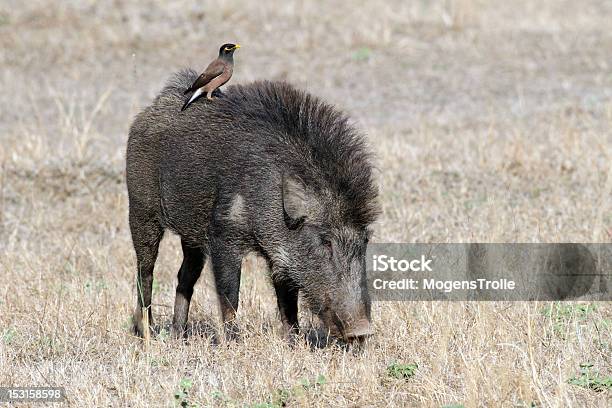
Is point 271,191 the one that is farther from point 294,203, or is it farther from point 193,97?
point 193,97

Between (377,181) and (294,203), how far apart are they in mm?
4335

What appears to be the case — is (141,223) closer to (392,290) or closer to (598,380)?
(392,290)

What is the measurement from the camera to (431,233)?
8.84 meters

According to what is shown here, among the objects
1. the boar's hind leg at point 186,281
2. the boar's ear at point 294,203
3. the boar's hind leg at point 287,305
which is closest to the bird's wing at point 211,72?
the boar's ear at point 294,203

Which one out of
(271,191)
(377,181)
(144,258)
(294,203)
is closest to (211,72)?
(271,191)

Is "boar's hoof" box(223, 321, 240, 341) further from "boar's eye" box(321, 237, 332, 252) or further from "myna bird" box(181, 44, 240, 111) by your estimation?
"myna bird" box(181, 44, 240, 111)

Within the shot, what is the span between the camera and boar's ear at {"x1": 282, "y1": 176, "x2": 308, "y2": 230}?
5.99 meters

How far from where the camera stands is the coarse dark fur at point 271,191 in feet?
19.7

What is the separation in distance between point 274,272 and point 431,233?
295cm

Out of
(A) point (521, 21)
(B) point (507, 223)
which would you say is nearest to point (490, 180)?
A: (B) point (507, 223)

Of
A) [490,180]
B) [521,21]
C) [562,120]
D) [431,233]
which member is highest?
[521,21]

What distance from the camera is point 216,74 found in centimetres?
639

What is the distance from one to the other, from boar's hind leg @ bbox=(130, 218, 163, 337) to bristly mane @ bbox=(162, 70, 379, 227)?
1018 millimetres

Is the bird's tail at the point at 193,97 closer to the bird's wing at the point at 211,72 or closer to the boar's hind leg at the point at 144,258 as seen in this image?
the bird's wing at the point at 211,72
